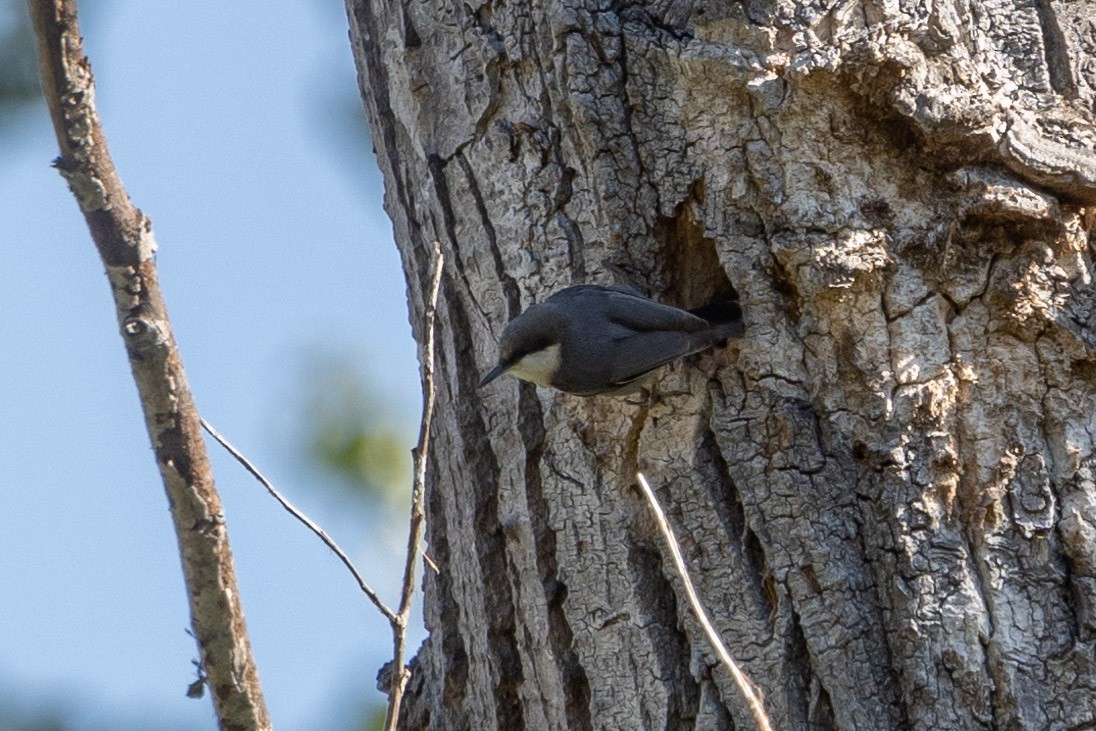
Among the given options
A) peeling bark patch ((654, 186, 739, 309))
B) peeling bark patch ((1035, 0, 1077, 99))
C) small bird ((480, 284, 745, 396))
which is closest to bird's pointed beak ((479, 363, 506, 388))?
small bird ((480, 284, 745, 396))

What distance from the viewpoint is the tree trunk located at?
2133mm

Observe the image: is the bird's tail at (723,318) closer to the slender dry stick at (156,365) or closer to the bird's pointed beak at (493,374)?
the bird's pointed beak at (493,374)

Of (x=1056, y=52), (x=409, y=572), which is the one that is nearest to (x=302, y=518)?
(x=409, y=572)

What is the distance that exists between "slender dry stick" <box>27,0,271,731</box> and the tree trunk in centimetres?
74

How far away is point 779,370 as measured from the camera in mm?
2350

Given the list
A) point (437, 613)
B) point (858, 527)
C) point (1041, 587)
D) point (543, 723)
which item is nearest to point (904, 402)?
point (858, 527)

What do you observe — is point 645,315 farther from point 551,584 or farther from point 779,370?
point 551,584

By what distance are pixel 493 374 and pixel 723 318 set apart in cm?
49

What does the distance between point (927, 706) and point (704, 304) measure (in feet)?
3.10

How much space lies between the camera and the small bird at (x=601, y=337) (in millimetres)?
2506

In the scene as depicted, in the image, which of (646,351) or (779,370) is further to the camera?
(646,351)

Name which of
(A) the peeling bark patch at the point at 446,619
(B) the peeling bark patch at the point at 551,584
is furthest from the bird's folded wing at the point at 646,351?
(A) the peeling bark patch at the point at 446,619

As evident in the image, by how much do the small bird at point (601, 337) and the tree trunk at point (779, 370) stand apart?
0.15 feet

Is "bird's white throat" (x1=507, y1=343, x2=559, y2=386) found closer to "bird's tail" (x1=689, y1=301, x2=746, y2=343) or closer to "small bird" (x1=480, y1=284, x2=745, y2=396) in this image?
"small bird" (x1=480, y1=284, x2=745, y2=396)
